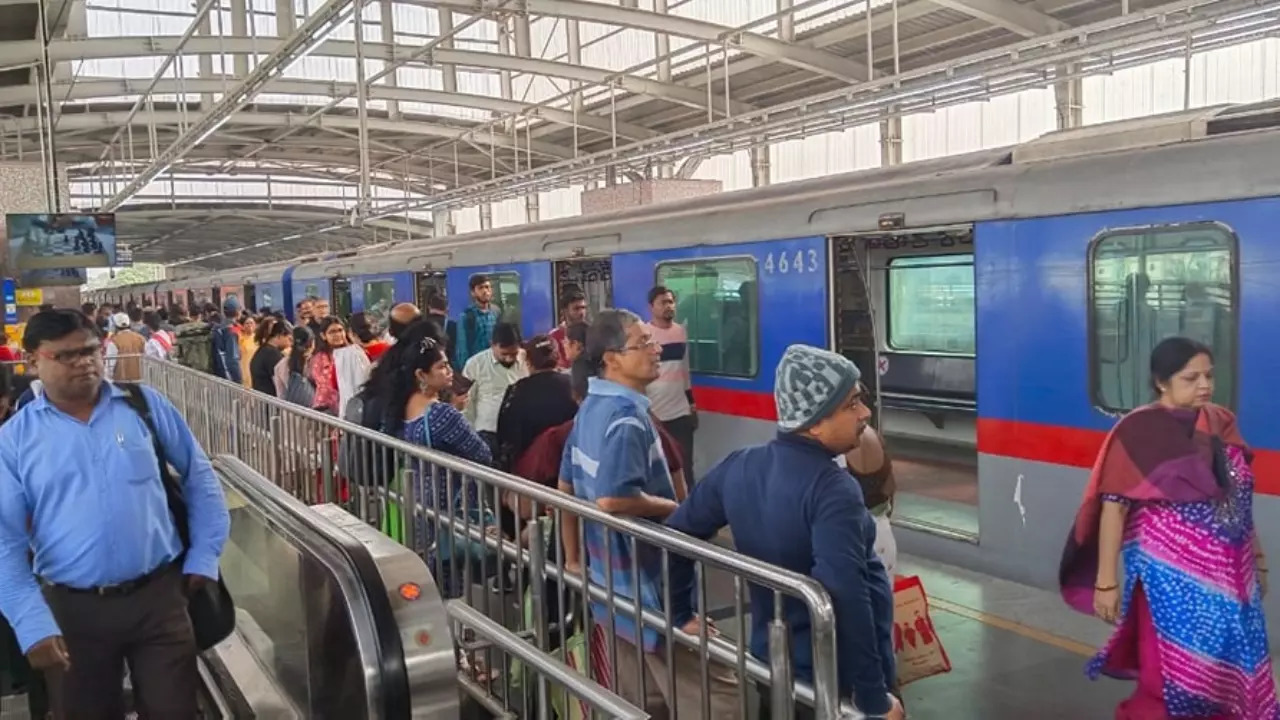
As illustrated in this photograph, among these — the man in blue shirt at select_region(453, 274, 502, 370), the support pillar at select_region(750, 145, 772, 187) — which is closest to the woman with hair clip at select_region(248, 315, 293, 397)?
the man in blue shirt at select_region(453, 274, 502, 370)

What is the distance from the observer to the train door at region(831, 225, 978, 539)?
29.1 ft

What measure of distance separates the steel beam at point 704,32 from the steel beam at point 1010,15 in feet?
8.14

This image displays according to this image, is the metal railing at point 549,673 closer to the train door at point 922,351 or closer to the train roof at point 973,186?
the train roof at point 973,186

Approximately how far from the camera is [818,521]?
8.30ft

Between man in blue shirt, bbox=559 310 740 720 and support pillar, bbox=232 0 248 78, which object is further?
support pillar, bbox=232 0 248 78

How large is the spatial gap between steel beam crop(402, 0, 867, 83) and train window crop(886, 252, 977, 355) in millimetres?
5795

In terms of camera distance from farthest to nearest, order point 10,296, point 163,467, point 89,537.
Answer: point 10,296 → point 163,467 → point 89,537

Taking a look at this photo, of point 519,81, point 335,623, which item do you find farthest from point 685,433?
point 519,81

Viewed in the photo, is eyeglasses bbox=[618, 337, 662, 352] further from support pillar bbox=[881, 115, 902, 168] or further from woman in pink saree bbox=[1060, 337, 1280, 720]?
support pillar bbox=[881, 115, 902, 168]

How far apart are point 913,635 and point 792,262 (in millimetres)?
3894

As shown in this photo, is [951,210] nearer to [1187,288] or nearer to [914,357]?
[1187,288]

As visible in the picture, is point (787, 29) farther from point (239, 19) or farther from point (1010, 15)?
point (239, 19)

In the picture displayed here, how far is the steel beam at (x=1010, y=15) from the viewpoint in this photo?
12305 mm

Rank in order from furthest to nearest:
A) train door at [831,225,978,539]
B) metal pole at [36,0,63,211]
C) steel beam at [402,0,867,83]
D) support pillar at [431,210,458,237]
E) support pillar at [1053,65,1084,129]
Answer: support pillar at [431,210,458,237] < steel beam at [402,0,867,83] < support pillar at [1053,65,1084,129] < metal pole at [36,0,63,211] < train door at [831,225,978,539]
